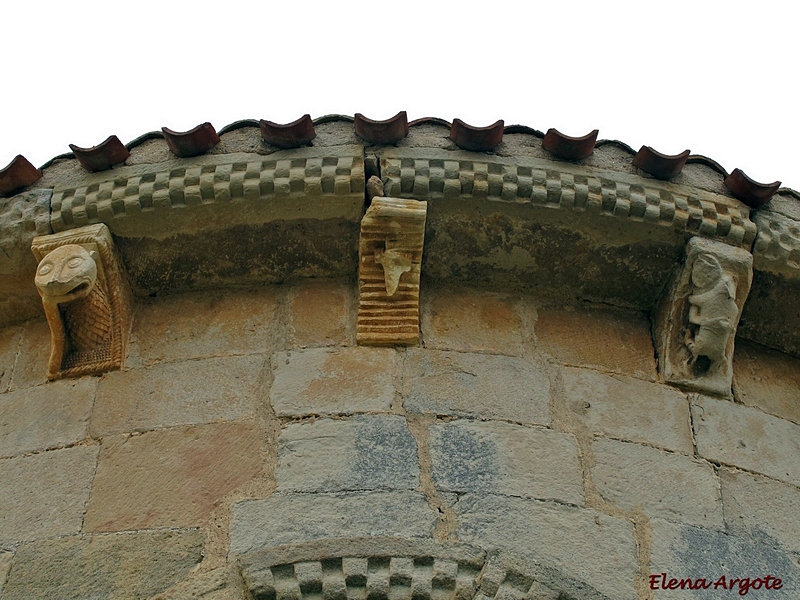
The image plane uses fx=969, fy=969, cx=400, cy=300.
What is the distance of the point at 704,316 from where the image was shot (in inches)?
159

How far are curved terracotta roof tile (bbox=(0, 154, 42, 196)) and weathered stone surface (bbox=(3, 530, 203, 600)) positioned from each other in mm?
1794

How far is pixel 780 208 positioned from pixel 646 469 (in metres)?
1.56

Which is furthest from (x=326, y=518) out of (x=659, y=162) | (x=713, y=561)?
(x=659, y=162)

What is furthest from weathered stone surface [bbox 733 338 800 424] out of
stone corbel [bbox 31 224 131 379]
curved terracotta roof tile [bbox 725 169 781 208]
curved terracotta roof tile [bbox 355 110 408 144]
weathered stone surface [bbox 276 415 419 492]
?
stone corbel [bbox 31 224 131 379]

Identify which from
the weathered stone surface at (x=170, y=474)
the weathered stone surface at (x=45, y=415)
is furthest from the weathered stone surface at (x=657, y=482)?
the weathered stone surface at (x=45, y=415)

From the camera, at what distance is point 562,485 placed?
3.42 meters

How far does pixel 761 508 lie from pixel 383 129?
7.13ft

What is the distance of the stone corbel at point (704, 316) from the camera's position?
4.00 m

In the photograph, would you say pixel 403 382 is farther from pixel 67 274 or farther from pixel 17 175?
pixel 17 175

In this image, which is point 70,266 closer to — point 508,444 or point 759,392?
point 508,444

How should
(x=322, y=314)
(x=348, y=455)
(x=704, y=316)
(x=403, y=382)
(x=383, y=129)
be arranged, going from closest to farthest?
1. (x=348, y=455)
2. (x=403, y=382)
3. (x=704, y=316)
4. (x=322, y=314)
5. (x=383, y=129)

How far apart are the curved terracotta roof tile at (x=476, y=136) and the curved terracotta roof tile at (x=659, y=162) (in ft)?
2.12

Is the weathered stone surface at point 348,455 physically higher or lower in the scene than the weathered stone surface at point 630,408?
lower

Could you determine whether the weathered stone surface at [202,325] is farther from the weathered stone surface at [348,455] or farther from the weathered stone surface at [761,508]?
the weathered stone surface at [761,508]
